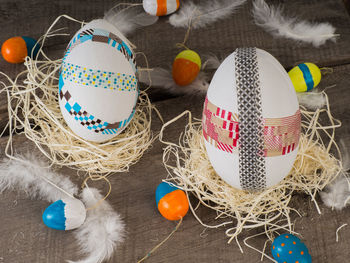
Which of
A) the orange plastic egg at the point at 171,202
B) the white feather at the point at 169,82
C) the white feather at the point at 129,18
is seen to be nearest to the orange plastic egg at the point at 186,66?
the white feather at the point at 169,82

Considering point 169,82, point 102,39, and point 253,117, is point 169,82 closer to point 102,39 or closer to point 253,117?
point 102,39

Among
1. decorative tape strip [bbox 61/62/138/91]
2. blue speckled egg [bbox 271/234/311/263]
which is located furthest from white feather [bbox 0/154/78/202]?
blue speckled egg [bbox 271/234/311/263]

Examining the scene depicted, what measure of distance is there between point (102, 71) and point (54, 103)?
274 millimetres

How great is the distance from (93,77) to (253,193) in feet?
1.56

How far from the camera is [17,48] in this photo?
131 cm

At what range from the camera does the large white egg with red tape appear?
3.05 ft

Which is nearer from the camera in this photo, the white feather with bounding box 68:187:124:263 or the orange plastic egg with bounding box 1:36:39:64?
the white feather with bounding box 68:187:124:263

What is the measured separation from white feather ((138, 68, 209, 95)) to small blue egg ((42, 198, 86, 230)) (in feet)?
1.43

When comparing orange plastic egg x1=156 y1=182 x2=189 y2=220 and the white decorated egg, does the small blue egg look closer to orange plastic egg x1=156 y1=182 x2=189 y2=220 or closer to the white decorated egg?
orange plastic egg x1=156 y1=182 x2=189 y2=220

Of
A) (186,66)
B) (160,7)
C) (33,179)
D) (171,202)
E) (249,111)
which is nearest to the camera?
(249,111)

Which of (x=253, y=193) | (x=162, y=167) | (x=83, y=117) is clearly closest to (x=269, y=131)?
(x=253, y=193)

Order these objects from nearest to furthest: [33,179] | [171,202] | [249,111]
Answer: [249,111] < [171,202] < [33,179]

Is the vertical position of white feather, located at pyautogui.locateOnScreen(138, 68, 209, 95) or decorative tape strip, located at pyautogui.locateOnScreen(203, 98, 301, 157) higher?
decorative tape strip, located at pyautogui.locateOnScreen(203, 98, 301, 157)

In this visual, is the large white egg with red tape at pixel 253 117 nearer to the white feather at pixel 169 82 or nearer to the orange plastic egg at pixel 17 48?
the white feather at pixel 169 82
